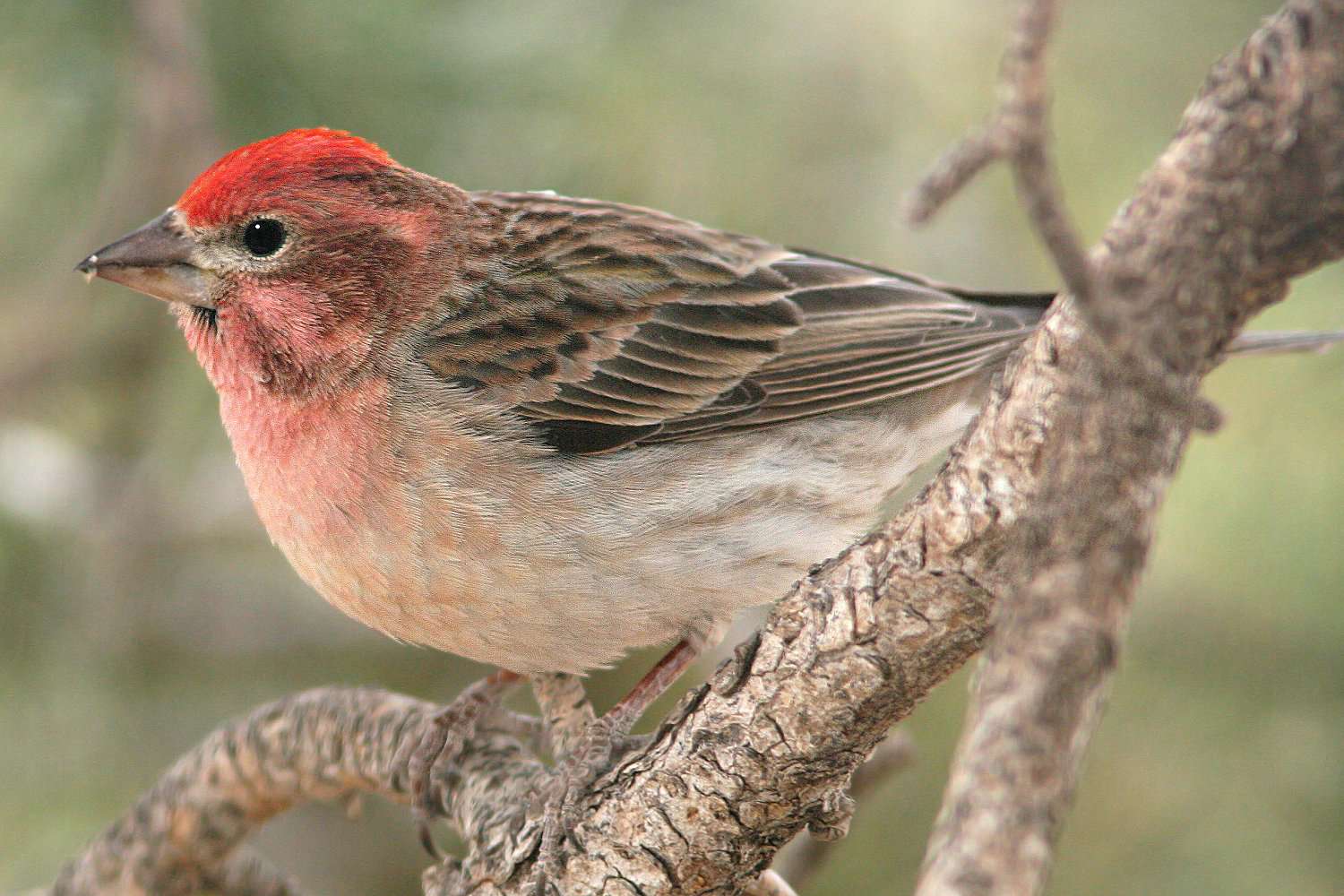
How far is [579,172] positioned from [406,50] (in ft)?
2.33

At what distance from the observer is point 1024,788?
1.32 metres

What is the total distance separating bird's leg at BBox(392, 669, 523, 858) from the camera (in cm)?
378

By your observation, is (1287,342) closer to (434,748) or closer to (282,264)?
(434,748)

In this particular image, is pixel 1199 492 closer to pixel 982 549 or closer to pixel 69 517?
pixel 982 549

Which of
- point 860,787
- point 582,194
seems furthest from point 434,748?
point 582,194

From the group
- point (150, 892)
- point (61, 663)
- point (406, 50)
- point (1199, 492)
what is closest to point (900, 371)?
point (1199, 492)

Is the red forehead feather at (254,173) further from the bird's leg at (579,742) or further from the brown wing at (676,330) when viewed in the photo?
the bird's leg at (579,742)

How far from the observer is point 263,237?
386 centimetres

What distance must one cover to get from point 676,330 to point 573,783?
1.49 m

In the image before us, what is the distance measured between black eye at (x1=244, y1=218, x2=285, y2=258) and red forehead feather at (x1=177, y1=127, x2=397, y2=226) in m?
0.07

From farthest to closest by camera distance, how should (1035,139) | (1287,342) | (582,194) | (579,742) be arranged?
(582,194) → (1287,342) → (579,742) → (1035,139)

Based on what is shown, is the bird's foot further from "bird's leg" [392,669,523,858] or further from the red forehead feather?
the red forehead feather

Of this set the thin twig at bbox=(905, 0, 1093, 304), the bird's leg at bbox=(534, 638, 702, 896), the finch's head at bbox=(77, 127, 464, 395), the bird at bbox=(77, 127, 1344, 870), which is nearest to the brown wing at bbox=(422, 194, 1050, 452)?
the bird at bbox=(77, 127, 1344, 870)

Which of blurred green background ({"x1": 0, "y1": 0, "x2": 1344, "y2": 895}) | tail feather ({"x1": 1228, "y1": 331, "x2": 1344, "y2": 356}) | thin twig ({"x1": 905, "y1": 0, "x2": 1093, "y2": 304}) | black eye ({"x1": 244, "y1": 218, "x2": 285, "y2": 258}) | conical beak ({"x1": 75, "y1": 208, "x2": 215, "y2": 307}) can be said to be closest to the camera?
thin twig ({"x1": 905, "y1": 0, "x2": 1093, "y2": 304})
